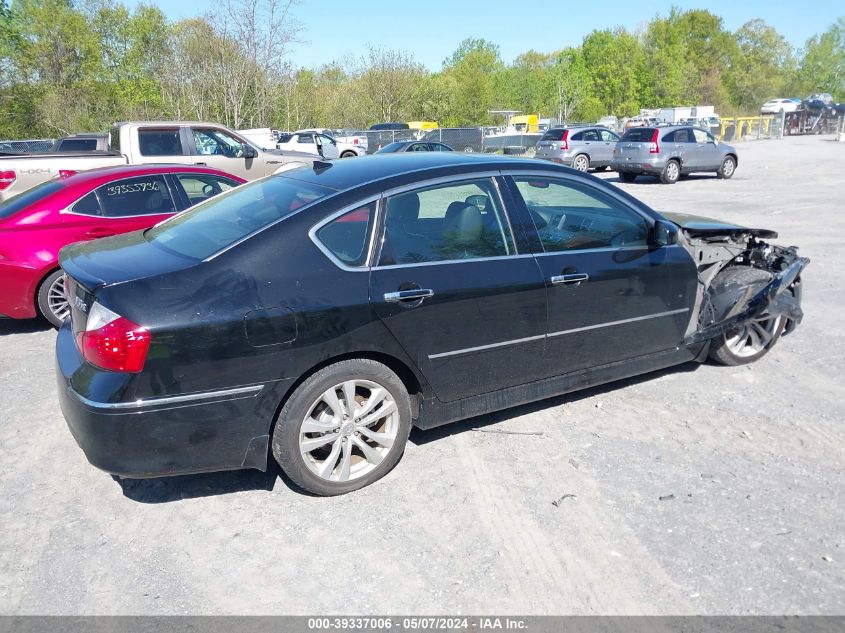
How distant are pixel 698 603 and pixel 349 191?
2.54 meters

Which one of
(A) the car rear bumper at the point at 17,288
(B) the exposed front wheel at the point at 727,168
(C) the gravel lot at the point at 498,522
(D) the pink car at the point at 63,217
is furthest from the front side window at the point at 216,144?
(B) the exposed front wheel at the point at 727,168

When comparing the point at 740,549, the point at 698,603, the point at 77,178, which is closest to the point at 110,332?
the point at 698,603

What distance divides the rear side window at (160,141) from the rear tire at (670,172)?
557 inches

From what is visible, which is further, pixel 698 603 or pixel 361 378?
pixel 361 378

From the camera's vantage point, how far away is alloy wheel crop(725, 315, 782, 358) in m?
5.33

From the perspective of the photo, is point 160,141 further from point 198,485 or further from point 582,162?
point 582,162

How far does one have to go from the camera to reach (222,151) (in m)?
13.3

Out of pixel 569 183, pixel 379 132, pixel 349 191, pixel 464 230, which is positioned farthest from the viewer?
pixel 379 132

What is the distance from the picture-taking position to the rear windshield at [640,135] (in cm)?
2108

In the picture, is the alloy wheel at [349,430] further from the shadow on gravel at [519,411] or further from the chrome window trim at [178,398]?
the shadow on gravel at [519,411]

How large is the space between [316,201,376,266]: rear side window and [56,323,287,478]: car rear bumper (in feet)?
2.47

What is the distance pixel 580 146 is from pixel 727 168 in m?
4.79

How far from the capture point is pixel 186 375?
3.15 metres

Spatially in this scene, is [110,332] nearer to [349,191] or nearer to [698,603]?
[349,191]
